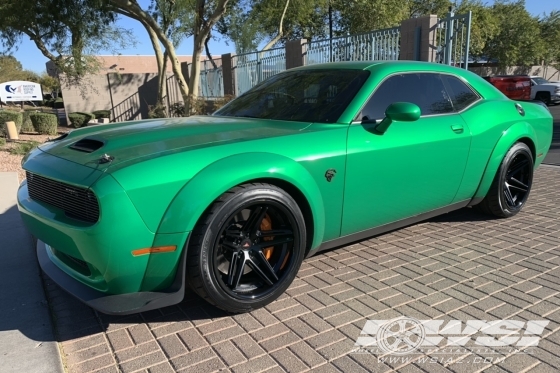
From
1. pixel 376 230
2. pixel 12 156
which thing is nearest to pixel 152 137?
pixel 376 230

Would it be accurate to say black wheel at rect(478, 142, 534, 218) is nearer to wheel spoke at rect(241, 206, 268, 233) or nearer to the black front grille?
wheel spoke at rect(241, 206, 268, 233)

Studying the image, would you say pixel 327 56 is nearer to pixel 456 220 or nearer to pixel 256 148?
pixel 456 220

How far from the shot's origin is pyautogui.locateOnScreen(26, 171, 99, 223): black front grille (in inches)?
92.0

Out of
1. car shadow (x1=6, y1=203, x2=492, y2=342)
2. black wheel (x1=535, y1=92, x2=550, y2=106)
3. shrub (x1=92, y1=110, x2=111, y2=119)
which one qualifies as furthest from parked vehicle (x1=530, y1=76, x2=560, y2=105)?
car shadow (x1=6, y1=203, x2=492, y2=342)

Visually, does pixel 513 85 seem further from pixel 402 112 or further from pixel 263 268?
pixel 263 268

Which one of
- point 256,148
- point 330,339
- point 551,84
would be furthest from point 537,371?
point 551,84

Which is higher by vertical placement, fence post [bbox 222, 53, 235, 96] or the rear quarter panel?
fence post [bbox 222, 53, 235, 96]

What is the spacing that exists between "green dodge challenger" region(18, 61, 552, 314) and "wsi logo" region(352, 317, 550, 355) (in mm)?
691

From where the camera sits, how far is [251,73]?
1505cm

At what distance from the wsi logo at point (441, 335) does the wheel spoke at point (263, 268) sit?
651 millimetres

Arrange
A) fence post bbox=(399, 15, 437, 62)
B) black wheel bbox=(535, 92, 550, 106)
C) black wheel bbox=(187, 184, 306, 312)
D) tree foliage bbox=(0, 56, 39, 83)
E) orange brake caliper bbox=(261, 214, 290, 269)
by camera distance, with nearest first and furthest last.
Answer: black wheel bbox=(187, 184, 306, 312) < orange brake caliper bbox=(261, 214, 290, 269) < fence post bbox=(399, 15, 437, 62) < black wheel bbox=(535, 92, 550, 106) < tree foliage bbox=(0, 56, 39, 83)

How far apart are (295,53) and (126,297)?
11.0 m

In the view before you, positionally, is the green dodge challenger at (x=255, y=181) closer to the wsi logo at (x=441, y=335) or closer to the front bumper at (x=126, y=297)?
the front bumper at (x=126, y=297)

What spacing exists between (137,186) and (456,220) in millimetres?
3568
